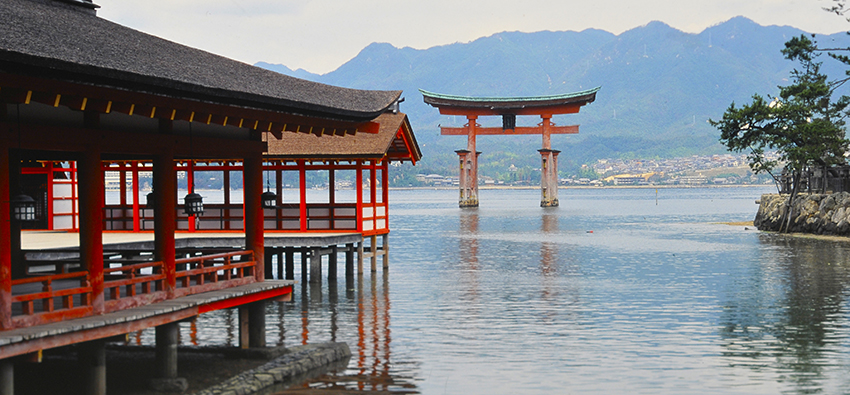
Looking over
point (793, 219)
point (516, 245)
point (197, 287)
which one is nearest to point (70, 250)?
point (197, 287)

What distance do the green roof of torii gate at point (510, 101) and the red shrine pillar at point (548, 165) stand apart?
2443mm

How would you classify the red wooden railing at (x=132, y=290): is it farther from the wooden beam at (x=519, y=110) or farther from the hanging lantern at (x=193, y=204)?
the wooden beam at (x=519, y=110)

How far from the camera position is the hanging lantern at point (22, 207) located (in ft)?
30.7

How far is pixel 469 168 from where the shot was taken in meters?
85.0

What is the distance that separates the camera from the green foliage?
4012 centimetres

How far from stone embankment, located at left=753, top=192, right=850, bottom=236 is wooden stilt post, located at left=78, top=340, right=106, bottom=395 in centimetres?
3623

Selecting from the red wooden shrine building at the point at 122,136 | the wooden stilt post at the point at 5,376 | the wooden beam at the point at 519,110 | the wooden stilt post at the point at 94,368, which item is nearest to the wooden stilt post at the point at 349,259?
the red wooden shrine building at the point at 122,136

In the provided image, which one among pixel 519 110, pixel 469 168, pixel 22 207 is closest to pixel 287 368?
pixel 22 207

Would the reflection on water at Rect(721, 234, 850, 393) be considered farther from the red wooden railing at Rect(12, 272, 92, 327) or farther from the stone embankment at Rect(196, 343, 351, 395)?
the red wooden railing at Rect(12, 272, 92, 327)

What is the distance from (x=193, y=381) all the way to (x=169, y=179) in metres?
2.57

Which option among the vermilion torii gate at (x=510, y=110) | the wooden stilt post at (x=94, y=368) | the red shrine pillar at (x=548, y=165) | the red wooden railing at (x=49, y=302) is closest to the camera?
the red wooden railing at (x=49, y=302)

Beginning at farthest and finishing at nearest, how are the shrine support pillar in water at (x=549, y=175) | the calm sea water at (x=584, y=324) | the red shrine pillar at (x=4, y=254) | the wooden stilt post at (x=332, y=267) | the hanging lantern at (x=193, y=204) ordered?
the shrine support pillar in water at (x=549, y=175) < the wooden stilt post at (x=332, y=267) < the calm sea water at (x=584, y=324) < the hanging lantern at (x=193, y=204) < the red shrine pillar at (x=4, y=254)

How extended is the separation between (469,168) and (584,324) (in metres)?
67.7

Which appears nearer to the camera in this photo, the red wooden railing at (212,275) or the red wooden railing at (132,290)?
the red wooden railing at (132,290)
